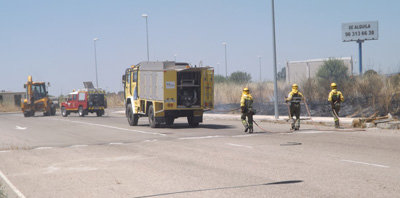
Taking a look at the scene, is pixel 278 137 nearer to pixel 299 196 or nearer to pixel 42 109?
pixel 299 196

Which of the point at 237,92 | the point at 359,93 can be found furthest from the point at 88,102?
the point at 359,93

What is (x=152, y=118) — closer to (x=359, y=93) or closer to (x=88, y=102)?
(x=359, y=93)

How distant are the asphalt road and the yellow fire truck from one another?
5.27 metres

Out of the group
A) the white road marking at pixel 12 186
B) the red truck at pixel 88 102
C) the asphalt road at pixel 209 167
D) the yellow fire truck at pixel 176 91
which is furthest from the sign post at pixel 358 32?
the white road marking at pixel 12 186

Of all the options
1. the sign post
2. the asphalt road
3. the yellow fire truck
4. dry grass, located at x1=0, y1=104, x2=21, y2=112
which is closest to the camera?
the asphalt road

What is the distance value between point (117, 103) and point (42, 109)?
23.5m

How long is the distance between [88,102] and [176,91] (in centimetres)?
2145

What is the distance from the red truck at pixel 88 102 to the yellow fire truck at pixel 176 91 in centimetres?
1911

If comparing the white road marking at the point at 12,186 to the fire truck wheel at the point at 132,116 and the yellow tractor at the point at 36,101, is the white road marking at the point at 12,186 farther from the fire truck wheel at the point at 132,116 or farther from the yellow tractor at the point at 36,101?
the yellow tractor at the point at 36,101

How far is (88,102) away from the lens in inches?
1672

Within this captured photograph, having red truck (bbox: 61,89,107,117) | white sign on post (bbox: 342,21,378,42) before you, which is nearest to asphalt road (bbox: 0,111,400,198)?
red truck (bbox: 61,89,107,117)

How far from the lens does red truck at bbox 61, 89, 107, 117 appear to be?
42.5 meters

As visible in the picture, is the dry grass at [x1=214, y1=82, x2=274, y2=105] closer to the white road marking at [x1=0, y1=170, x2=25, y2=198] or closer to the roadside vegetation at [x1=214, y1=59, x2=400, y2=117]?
the roadside vegetation at [x1=214, y1=59, x2=400, y2=117]

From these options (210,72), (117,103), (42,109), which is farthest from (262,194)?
(117,103)
